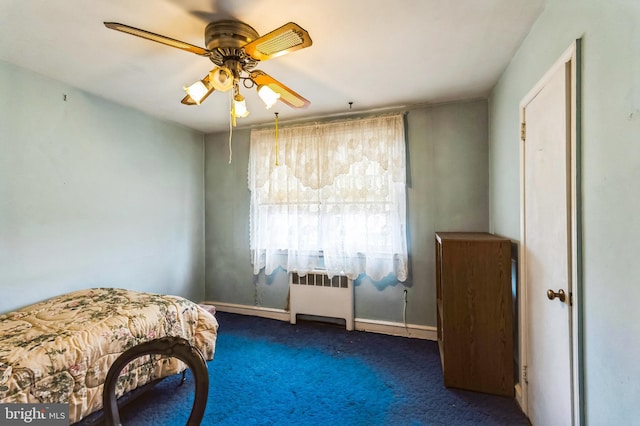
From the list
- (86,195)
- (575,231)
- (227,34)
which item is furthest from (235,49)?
(86,195)

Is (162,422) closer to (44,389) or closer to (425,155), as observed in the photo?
(44,389)

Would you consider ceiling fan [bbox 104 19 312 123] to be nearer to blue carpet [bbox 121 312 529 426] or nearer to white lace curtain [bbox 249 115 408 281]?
white lace curtain [bbox 249 115 408 281]

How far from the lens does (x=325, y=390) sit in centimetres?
210

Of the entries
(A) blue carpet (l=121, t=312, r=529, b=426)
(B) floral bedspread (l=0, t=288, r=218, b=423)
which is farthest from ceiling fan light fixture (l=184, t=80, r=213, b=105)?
(A) blue carpet (l=121, t=312, r=529, b=426)

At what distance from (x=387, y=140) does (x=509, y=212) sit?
135cm

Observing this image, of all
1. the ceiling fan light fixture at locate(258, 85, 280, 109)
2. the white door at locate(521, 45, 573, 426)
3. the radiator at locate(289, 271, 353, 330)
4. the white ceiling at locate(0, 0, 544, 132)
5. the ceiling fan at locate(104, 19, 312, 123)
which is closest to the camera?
the white door at locate(521, 45, 573, 426)

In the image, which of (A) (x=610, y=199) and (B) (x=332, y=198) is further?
(B) (x=332, y=198)

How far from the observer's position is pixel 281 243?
340 centimetres

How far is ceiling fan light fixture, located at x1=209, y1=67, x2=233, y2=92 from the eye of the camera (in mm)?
1585

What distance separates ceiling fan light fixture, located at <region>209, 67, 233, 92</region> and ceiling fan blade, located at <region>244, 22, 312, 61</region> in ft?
0.55

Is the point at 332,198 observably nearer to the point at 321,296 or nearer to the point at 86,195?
the point at 321,296

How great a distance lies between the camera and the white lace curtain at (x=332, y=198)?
2957 mm

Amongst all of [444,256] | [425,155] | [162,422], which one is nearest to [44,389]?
[162,422]

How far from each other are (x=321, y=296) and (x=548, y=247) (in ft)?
7.40
